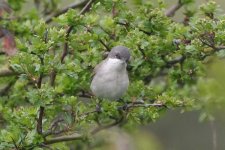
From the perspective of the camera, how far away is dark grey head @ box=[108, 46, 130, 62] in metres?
5.74

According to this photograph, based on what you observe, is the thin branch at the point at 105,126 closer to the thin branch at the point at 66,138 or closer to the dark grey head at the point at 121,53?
the thin branch at the point at 66,138

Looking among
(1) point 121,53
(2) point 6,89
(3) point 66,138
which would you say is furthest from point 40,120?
(2) point 6,89

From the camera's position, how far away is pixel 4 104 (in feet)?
21.8

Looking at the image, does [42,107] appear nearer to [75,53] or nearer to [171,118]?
[75,53]

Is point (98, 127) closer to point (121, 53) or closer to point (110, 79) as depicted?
point (110, 79)

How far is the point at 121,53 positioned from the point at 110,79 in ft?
2.25

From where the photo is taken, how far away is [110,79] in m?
6.39

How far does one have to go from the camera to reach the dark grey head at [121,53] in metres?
5.74

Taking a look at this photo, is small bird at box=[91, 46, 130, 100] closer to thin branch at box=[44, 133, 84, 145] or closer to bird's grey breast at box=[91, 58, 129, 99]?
bird's grey breast at box=[91, 58, 129, 99]

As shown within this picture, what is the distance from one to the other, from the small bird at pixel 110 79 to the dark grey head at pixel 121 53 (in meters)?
0.05

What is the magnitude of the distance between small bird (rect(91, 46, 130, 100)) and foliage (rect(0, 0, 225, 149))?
7 cm

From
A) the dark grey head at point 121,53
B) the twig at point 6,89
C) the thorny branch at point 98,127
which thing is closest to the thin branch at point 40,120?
the thorny branch at point 98,127

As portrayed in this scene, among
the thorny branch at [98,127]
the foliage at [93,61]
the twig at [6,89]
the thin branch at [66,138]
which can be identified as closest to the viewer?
the foliage at [93,61]

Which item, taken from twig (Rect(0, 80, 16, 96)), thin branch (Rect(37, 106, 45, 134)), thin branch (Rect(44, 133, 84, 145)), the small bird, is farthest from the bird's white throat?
twig (Rect(0, 80, 16, 96))
